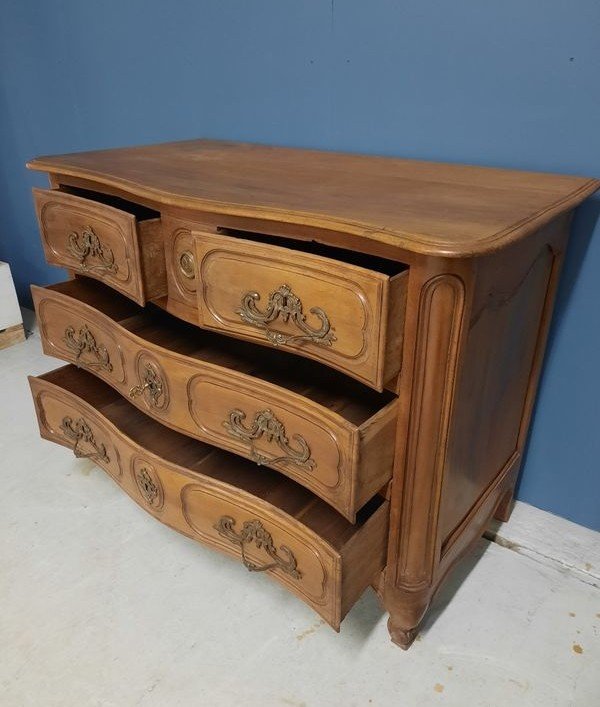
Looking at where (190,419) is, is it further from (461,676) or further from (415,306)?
(461,676)

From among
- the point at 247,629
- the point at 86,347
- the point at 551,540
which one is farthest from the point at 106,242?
the point at 551,540

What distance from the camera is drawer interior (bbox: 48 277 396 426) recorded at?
96 centimetres

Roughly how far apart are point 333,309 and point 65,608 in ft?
2.79

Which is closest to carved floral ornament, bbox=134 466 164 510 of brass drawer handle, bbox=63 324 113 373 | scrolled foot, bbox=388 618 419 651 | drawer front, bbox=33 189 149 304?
brass drawer handle, bbox=63 324 113 373

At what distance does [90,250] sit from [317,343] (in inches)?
20.6

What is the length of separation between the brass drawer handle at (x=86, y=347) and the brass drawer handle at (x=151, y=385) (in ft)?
0.44

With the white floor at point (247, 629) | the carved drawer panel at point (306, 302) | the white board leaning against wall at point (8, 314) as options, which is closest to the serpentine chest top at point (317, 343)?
the carved drawer panel at point (306, 302)

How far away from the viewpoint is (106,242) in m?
1.07

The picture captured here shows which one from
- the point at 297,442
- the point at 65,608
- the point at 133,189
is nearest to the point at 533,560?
the point at 297,442

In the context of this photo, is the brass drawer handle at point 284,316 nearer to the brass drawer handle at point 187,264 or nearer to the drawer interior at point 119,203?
the brass drawer handle at point 187,264

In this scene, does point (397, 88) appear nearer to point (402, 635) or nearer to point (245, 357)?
point (245, 357)

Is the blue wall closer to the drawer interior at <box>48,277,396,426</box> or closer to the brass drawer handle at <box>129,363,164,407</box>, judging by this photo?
the drawer interior at <box>48,277,396,426</box>

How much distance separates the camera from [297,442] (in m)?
0.91

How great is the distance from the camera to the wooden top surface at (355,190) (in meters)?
0.74
